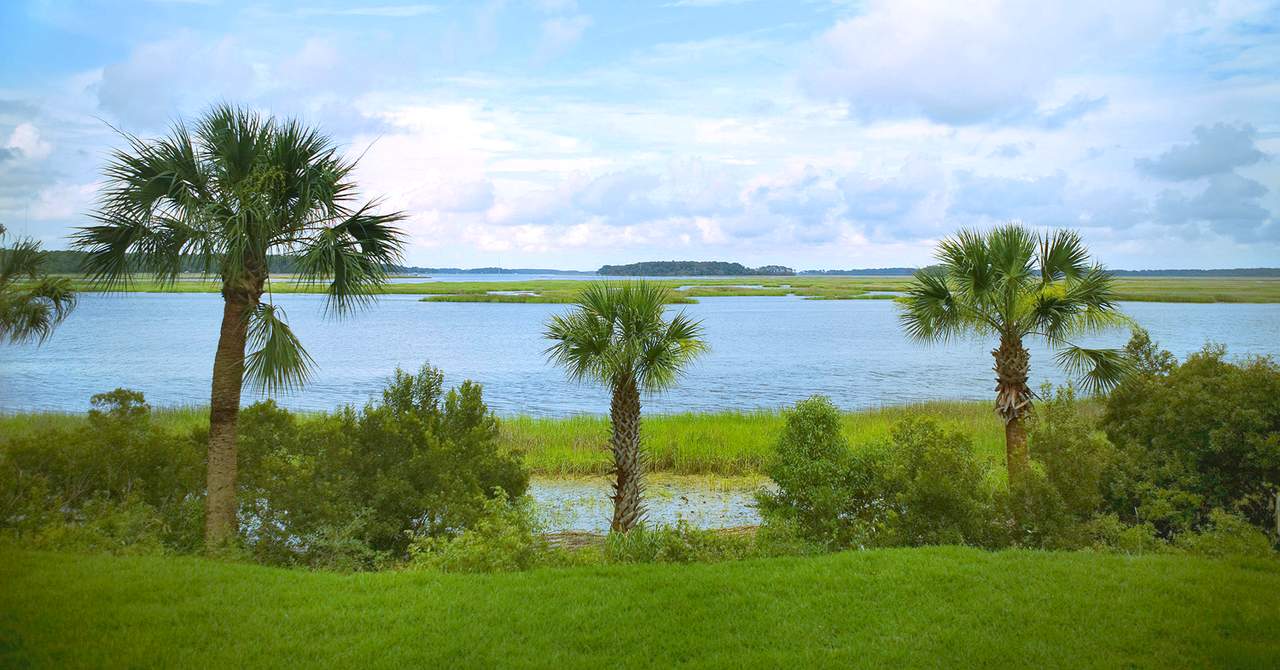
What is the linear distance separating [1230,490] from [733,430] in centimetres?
1400

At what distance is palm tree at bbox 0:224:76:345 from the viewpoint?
10758mm

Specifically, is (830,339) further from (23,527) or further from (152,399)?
(23,527)

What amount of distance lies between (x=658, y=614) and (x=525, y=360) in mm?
48492

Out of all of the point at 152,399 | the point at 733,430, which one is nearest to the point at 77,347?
the point at 152,399

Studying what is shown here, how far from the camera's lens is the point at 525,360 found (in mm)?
54938

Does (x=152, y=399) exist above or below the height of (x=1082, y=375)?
below

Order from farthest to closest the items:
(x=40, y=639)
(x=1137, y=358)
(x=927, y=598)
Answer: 1. (x=1137, y=358)
2. (x=927, y=598)
3. (x=40, y=639)

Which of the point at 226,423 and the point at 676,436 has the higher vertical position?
the point at 226,423

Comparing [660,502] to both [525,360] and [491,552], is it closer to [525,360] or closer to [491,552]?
[491,552]

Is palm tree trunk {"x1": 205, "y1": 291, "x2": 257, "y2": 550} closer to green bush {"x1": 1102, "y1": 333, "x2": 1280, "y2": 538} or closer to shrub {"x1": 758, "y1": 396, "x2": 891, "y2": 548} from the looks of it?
shrub {"x1": 758, "y1": 396, "x2": 891, "y2": 548}

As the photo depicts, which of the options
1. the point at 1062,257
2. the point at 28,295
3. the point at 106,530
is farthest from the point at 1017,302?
the point at 28,295

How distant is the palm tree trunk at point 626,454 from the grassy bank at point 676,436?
773cm

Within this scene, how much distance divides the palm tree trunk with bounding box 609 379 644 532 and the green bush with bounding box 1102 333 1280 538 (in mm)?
6826

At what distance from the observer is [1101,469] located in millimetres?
11281
